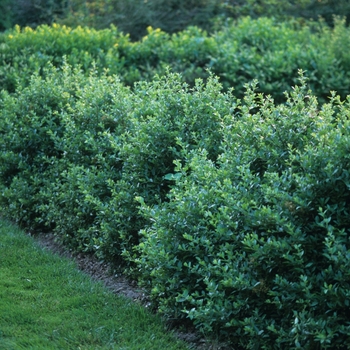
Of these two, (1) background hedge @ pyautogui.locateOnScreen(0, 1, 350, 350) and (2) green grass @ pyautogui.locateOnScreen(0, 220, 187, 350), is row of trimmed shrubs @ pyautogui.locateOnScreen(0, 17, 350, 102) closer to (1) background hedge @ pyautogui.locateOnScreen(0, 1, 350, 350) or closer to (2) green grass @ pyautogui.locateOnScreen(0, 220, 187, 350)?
(1) background hedge @ pyautogui.locateOnScreen(0, 1, 350, 350)

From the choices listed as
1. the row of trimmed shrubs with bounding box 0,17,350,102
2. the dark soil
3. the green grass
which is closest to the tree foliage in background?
the row of trimmed shrubs with bounding box 0,17,350,102

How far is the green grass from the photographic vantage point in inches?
166

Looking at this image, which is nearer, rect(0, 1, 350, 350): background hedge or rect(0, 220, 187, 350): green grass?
rect(0, 1, 350, 350): background hedge

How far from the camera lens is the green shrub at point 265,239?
12.3ft

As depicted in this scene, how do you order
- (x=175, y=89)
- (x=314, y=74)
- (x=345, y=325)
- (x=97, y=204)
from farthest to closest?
1. (x=314, y=74)
2. (x=175, y=89)
3. (x=97, y=204)
4. (x=345, y=325)

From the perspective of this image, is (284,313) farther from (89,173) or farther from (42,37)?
(42,37)

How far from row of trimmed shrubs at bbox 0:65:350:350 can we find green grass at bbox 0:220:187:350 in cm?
24

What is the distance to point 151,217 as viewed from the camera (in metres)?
4.77

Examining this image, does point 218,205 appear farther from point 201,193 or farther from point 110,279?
point 110,279

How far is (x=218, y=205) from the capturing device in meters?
4.43

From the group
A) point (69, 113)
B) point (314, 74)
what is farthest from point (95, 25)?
point (69, 113)

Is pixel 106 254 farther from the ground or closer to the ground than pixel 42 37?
closer to the ground

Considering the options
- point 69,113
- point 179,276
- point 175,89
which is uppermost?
point 175,89

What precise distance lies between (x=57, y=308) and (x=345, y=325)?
1981 millimetres
